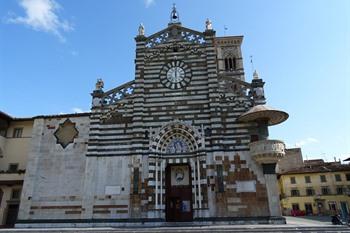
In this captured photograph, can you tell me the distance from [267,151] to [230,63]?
85.0 ft

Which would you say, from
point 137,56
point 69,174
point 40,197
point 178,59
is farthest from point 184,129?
point 40,197

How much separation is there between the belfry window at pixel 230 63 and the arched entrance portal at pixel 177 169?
78.7 ft

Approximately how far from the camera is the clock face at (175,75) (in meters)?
19.2

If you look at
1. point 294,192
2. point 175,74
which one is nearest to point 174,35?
point 175,74

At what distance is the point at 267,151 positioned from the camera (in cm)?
1567

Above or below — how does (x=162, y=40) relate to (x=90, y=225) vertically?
above

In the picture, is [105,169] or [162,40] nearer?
[105,169]

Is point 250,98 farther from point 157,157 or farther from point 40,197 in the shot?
point 40,197

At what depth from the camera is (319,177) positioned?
121 ft

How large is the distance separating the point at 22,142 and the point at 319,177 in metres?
35.5

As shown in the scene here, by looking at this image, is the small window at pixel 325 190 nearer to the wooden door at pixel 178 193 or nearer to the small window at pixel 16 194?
the wooden door at pixel 178 193

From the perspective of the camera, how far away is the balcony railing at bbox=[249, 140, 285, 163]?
15703mm

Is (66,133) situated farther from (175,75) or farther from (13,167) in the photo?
(175,75)

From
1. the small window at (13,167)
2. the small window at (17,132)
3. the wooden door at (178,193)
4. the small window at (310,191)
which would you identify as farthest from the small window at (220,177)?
the small window at (310,191)
